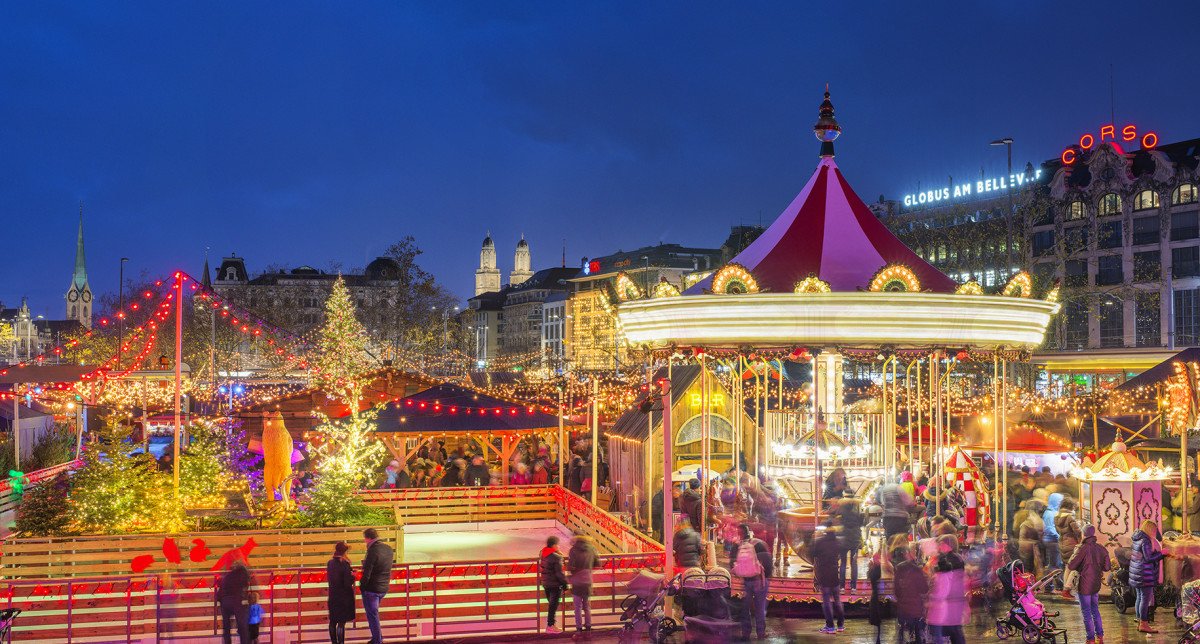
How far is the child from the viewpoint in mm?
10164

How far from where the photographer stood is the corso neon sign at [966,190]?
5372 cm

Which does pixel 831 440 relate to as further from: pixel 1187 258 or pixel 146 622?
pixel 1187 258

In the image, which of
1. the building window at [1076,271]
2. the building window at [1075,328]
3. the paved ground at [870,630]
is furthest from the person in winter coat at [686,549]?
the building window at [1076,271]

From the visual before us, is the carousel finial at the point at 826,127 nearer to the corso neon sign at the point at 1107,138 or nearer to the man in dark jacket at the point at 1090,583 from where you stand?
the man in dark jacket at the point at 1090,583

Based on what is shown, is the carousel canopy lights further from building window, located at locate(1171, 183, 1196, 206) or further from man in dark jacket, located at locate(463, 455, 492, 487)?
building window, located at locate(1171, 183, 1196, 206)

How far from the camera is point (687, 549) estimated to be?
11305 mm

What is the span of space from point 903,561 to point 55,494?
1149 cm

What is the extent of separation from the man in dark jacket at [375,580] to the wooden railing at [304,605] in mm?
410

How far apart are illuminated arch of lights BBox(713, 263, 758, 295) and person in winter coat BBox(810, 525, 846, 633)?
116 inches

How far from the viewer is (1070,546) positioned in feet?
41.0

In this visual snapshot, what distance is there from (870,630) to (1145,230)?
4265 centimetres

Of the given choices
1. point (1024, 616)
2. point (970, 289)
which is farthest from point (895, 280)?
point (1024, 616)

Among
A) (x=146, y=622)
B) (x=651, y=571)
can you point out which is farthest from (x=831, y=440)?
(x=146, y=622)

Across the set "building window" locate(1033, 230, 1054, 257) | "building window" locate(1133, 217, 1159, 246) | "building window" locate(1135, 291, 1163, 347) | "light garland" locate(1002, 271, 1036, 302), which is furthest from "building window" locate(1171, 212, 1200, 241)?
"light garland" locate(1002, 271, 1036, 302)
